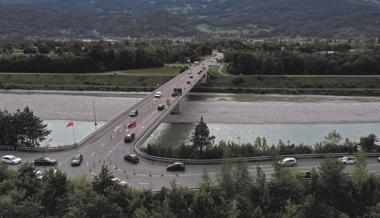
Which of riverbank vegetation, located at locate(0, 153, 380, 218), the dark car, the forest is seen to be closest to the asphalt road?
the dark car

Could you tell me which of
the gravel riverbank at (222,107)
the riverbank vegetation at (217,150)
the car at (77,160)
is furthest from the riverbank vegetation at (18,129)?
the gravel riverbank at (222,107)

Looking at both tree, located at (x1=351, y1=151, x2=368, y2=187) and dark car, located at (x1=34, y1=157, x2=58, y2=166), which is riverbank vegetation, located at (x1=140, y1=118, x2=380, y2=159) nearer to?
tree, located at (x1=351, y1=151, x2=368, y2=187)

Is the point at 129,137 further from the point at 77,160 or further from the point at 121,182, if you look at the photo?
the point at 121,182

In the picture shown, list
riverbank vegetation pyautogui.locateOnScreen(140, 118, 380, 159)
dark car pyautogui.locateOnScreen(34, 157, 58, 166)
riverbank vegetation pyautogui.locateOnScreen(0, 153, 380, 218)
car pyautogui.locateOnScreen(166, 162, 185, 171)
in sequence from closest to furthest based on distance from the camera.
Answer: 1. riverbank vegetation pyautogui.locateOnScreen(0, 153, 380, 218)
2. car pyautogui.locateOnScreen(166, 162, 185, 171)
3. dark car pyautogui.locateOnScreen(34, 157, 58, 166)
4. riverbank vegetation pyautogui.locateOnScreen(140, 118, 380, 159)

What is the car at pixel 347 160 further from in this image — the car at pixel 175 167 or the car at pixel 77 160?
the car at pixel 77 160

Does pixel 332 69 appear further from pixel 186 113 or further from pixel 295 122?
pixel 186 113

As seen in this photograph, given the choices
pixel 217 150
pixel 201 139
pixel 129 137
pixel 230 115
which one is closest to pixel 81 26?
pixel 230 115
